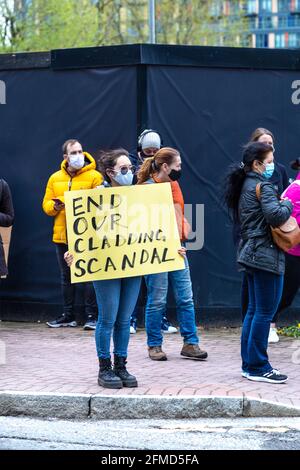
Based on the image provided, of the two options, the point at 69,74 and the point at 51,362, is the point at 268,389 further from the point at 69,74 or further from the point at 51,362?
the point at 69,74

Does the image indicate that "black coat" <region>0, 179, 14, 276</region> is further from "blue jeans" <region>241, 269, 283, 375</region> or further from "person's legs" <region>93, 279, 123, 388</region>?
"blue jeans" <region>241, 269, 283, 375</region>

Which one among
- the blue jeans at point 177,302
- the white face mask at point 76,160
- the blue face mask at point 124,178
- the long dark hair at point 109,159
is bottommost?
the blue jeans at point 177,302

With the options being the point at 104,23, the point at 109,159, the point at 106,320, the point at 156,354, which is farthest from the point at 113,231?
the point at 104,23

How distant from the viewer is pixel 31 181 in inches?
398

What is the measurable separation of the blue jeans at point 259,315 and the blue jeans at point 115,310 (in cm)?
92

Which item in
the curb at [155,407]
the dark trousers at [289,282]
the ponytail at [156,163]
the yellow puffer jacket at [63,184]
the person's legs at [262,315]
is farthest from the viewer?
the yellow puffer jacket at [63,184]

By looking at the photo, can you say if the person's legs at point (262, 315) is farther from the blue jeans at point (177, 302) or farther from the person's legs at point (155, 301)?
the person's legs at point (155, 301)

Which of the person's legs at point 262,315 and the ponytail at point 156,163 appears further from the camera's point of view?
the ponytail at point 156,163

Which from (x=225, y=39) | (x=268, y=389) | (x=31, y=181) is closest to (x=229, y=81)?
(x=31, y=181)

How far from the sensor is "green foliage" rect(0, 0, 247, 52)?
27812mm

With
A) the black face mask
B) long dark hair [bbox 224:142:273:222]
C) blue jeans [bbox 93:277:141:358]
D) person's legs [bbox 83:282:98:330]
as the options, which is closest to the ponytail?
the black face mask

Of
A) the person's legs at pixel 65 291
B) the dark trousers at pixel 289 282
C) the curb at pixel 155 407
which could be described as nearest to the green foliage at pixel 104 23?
the person's legs at pixel 65 291

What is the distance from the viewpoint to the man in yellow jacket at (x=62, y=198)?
9.43 metres

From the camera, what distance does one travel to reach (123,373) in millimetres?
6922
